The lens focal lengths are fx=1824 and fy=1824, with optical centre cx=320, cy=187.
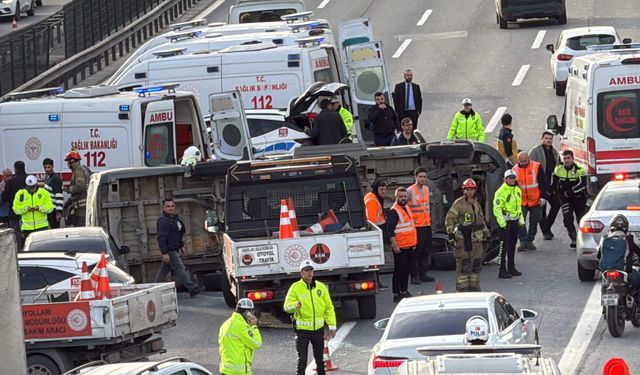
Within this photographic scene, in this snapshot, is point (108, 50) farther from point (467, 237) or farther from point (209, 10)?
point (467, 237)

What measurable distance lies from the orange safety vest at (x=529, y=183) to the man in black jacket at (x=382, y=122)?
394cm

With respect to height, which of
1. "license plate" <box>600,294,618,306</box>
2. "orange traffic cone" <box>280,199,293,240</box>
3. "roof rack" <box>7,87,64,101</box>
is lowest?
"license plate" <box>600,294,618,306</box>

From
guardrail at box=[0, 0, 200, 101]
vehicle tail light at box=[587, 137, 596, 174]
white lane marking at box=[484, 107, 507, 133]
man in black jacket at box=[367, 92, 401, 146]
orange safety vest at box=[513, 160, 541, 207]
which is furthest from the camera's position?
guardrail at box=[0, 0, 200, 101]

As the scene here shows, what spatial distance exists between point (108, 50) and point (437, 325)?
26161 millimetres

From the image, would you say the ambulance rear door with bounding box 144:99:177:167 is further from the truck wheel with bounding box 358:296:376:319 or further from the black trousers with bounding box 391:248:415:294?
the truck wheel with bounding box 358:296:376:319

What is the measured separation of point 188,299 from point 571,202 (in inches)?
237

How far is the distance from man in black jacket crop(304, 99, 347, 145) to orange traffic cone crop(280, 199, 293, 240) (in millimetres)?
5376

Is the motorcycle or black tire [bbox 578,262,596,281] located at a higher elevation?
the motorcycle

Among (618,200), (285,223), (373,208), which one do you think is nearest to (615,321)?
(618,200)

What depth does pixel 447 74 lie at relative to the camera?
43.7 m

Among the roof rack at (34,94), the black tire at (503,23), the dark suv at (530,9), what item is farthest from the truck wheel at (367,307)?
the black tire at (503,23)

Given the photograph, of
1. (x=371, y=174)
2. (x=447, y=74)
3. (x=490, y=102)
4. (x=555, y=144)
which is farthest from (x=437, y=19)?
(x=371, y=174)

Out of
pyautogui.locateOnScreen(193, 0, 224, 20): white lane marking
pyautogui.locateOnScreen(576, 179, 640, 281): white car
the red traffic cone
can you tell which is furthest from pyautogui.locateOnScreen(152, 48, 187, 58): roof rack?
pyautogui.locateOnScreen(193, 0, 224, 20): white lane marking

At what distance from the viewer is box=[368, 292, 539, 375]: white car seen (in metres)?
16.1
